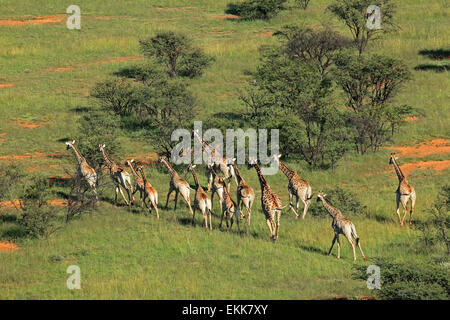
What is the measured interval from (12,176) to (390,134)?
16802mm

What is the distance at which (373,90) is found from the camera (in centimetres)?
3638

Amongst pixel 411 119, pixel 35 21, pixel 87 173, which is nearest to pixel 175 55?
pixel 411 119

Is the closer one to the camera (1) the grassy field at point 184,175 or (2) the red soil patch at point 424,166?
(1) the grassy field at point 184,175

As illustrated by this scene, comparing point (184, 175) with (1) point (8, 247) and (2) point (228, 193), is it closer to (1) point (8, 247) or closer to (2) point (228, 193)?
(2) point (228, 193)

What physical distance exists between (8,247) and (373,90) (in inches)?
792

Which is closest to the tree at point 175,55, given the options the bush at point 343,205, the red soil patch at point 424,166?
the red soil patch at point 424,166

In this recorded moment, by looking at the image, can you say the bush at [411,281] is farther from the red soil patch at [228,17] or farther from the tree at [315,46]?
the red soil patch at [228,17]

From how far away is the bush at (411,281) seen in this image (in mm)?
17062

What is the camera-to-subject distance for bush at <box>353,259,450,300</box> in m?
17.1

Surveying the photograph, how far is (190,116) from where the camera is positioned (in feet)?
111

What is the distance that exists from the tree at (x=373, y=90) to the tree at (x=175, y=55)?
8.89m

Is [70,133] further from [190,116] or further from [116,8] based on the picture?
[116,8]

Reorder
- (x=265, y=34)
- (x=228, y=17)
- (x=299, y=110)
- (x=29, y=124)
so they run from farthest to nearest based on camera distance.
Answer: (x=228, y=17), (x=265, y=34), (x=29, y=124), (x=299, y=110)

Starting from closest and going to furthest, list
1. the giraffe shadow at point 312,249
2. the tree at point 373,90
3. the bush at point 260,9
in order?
the giraffe shadow at point 312,249 < the tree at point 373,90 < the bush at point 260,9
